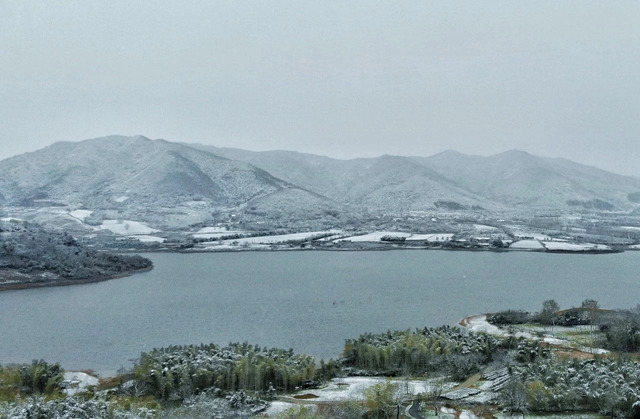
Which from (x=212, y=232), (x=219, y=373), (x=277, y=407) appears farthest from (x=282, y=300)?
(x=212, y=232)

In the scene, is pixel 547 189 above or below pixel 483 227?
above

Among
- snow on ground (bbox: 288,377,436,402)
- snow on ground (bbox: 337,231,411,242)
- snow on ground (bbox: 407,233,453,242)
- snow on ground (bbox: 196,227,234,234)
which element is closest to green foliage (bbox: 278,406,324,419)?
snow on ground (bbox: 288,377,436,402)

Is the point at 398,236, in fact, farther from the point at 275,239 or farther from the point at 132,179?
the point at 132,179

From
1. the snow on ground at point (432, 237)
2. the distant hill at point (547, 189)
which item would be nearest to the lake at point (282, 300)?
the snow on ground at point (432, 237)

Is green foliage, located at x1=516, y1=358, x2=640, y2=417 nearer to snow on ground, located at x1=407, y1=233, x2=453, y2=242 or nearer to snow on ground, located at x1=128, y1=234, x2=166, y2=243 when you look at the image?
snow on ground, located at x1=407, y1=233, x2=453, y2=242

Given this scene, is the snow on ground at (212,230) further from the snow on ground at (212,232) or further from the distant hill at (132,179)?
the distant hill at (132,179)

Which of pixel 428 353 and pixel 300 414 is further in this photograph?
pixel 428 353
